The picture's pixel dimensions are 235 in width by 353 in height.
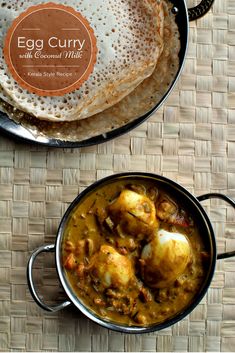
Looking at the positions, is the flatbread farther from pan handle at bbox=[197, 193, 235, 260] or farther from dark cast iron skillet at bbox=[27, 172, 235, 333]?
pan handle at bbox=[197, 193, 235, 260]

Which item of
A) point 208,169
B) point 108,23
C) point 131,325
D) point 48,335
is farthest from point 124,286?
point 108,23

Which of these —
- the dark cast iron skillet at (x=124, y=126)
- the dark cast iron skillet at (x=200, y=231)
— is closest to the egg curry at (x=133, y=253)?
the dark cast iron skillet at (x=200, y=231)

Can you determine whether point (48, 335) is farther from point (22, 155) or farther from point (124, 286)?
point (22, 155)

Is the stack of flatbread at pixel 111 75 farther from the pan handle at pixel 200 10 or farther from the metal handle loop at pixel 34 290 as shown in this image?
the metal handle loop at pixel 34 290

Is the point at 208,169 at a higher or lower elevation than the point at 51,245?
higher

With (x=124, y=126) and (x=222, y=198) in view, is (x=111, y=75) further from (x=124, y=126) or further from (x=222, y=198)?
(x=222, y=198)

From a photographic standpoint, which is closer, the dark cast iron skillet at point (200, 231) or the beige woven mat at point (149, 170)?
the dark cast iron skillet at point (200, 231)
